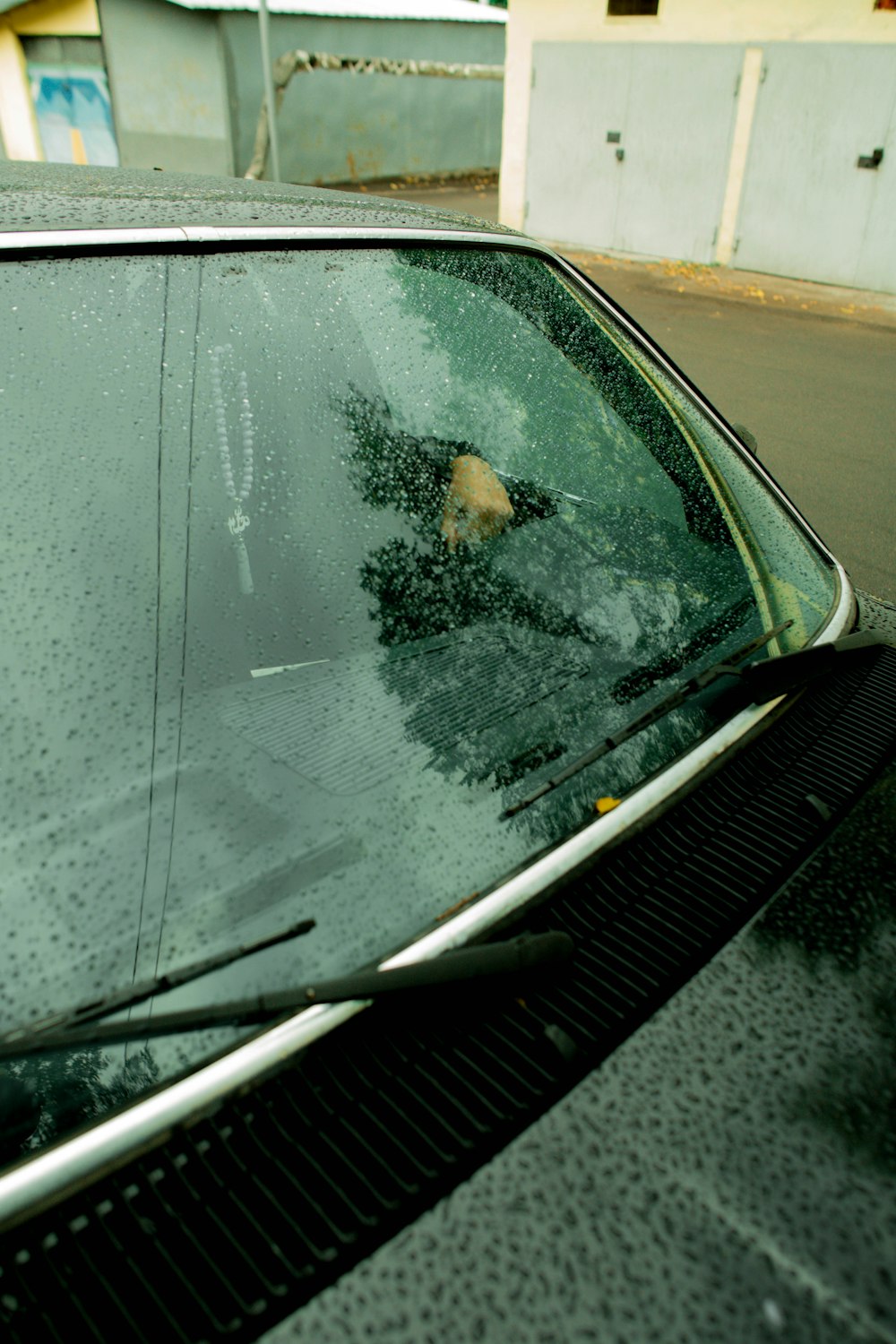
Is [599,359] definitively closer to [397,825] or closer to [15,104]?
[397,825]

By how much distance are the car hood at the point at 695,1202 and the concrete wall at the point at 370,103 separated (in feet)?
67.3

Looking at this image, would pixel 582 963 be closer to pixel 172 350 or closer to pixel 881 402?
pixel 172 350

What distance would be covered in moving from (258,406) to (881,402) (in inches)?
290

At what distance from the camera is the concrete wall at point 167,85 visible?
1688cm

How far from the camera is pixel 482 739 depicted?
1.34 m

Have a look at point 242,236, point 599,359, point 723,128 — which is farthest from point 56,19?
point 242,236

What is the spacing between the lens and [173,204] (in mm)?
1590

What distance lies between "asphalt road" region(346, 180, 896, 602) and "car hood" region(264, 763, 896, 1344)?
367 centimetres

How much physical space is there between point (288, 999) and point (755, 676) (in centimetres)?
90

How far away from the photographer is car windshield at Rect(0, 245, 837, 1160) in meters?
1.10

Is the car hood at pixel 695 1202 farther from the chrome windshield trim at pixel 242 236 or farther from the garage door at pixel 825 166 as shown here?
the garage door at pixel 825 166

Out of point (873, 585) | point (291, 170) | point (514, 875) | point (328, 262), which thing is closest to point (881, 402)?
point (873, 585)

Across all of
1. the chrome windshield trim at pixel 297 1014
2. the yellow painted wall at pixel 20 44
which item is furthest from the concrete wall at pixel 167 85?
the chrome windshield trim at pixel 297 1014

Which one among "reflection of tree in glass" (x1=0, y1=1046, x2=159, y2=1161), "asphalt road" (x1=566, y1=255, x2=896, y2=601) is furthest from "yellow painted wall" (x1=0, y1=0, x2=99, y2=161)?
"reflection of tree in glass" (x1=0, y1=1046, x2=159, y2=1161)
